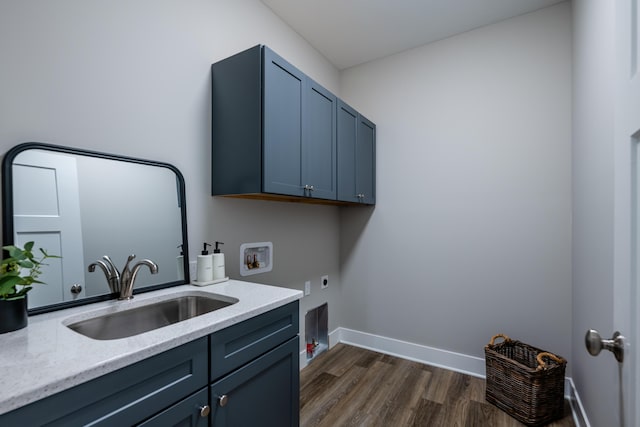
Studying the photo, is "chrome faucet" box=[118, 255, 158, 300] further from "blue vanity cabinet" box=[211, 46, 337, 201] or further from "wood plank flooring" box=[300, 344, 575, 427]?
"wood plank flooring" box=[300, 344, 575, 427]

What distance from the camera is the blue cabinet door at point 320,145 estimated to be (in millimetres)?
1947

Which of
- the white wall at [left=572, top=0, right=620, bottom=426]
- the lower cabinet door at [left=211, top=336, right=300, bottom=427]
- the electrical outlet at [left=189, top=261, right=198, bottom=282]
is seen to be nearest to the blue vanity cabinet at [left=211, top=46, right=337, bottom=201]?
the electrical outlet at [left=189, top=261, right=198, bottom=282]

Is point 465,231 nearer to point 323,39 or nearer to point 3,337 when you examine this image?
point 323,39

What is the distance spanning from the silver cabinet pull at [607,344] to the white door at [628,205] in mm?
16

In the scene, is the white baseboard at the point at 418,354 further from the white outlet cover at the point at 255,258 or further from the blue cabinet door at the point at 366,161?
the blue cabinet door at the point at 366,161

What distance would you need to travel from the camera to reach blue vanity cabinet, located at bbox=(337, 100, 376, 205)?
231 cm

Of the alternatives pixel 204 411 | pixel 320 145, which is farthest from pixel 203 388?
pixel 320 145

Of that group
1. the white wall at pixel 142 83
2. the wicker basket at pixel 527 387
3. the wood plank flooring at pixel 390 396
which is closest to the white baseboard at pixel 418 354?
the wood plank flooring at pixel 390 396

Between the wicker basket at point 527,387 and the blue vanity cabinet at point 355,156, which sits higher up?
the blue vanity cabinet at point 355,156

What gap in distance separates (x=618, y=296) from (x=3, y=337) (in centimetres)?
165

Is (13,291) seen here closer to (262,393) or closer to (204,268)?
(204,268)

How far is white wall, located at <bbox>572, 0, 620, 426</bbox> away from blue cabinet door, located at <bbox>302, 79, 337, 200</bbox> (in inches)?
56.4

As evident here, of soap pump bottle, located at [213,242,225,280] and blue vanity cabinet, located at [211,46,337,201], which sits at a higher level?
blue vanity cabinet, located at [211,46,337,201]

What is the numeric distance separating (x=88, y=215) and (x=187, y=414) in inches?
35.3
